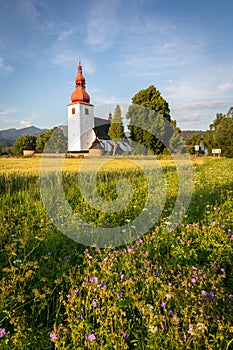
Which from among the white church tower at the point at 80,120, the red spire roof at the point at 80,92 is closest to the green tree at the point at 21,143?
the white church tower at the point at 80,120

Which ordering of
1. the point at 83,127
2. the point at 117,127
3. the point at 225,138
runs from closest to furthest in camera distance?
the point at 117,127
the point at 225,138
the point at 83,127

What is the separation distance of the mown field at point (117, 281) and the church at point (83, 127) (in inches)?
1718

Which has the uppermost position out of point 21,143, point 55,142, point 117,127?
point 21,143

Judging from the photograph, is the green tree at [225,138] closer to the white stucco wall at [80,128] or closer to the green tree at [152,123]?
the green tree at [152,123]

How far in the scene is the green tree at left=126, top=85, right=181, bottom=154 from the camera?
3444cm

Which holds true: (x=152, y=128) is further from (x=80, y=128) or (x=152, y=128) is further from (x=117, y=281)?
(x=117, y=281)

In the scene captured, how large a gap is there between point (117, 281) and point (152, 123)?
33.4 m

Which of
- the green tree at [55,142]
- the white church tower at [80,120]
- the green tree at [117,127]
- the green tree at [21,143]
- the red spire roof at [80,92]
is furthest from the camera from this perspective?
the green tree at [21,143]

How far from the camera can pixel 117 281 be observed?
8.44 ft

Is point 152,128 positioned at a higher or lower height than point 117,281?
higher

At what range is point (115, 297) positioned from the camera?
2248 mm

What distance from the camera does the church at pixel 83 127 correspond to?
52.7 meters

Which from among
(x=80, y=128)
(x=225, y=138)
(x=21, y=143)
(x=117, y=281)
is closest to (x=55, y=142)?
(x=80, y=128)

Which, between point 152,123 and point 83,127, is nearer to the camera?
point 152,123
